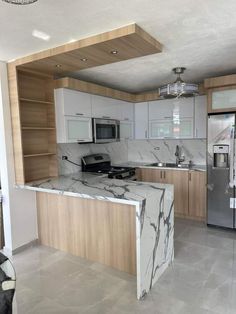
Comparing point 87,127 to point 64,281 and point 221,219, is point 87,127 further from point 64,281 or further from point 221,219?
point 221,219

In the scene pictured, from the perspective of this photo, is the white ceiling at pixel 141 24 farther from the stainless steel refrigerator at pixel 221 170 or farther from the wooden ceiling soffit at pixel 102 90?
the stainless steel refrigerator at pixel 221 170

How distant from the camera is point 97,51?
2.28 m

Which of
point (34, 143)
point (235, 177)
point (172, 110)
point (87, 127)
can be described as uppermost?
point (172, 110)

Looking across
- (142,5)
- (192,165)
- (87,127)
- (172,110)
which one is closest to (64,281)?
(87,127)

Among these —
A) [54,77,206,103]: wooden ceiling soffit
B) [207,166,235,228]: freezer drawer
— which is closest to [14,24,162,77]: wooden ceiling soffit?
[54,77,206,103]: wooden ceiling soffit

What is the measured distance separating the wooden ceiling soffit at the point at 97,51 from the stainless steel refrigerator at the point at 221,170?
1.73 meters

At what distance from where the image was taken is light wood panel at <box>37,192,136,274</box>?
254cm

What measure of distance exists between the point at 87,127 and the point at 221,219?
8.28 ft

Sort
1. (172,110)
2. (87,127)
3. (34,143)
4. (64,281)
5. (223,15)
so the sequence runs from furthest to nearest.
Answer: (172,110)
(87,127)
(34,143)
(64,281)
(223,15)

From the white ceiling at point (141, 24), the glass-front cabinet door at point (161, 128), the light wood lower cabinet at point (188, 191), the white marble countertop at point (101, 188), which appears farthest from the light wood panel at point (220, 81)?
the white marble countertop at point (101, 188)

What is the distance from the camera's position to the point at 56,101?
329 centimetres

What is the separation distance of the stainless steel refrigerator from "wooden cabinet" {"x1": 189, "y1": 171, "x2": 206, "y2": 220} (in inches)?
8.7

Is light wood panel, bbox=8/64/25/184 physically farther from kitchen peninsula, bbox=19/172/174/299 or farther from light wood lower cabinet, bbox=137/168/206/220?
light wood lower cabinet, bbox=137/168/206/220

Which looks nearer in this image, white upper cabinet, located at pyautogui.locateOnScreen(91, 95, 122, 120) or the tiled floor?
the tiled floor
